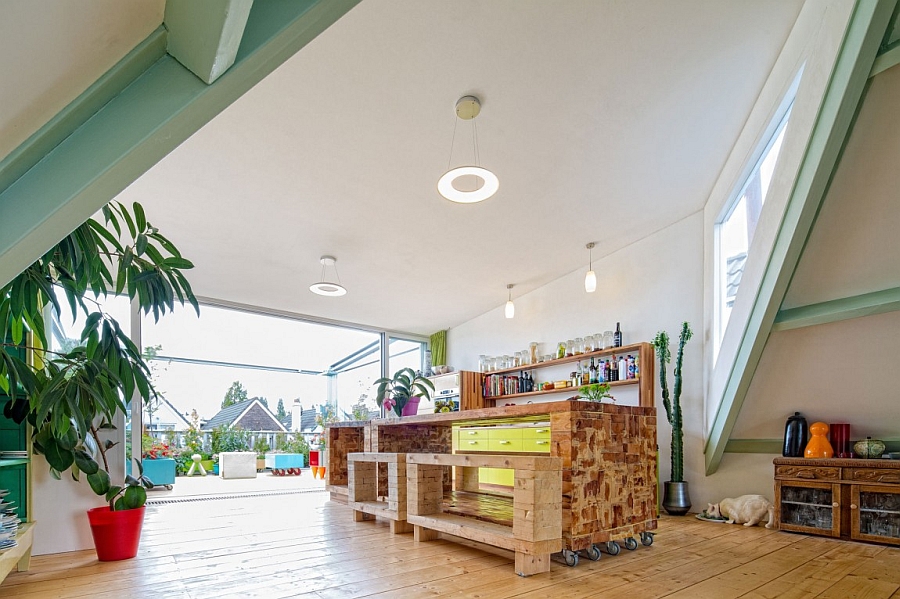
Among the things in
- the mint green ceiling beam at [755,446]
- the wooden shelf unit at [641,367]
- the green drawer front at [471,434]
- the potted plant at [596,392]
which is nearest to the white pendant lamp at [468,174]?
the potted plant at [596,392]

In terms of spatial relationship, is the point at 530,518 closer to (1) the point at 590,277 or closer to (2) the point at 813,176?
(2) the point at 813,176

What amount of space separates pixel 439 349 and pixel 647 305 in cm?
405

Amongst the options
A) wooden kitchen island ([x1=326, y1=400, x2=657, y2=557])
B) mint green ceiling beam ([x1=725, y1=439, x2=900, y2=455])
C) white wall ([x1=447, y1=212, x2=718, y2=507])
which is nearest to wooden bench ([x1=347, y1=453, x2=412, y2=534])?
wooden kitchen island ([x1=326, y1=400, x2=657, y2=557])

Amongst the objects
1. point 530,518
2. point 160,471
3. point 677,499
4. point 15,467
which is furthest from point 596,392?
point 160,471

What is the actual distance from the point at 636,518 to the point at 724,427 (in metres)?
1.52

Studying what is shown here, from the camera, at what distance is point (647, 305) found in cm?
534

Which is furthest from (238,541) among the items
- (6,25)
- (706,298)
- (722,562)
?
(706,298)

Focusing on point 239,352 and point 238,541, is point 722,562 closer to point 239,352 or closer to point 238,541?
point 238,541

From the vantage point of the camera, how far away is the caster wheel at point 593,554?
9.35 feet

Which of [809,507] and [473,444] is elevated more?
[473,444]

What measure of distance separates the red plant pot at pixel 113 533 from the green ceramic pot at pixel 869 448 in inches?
187

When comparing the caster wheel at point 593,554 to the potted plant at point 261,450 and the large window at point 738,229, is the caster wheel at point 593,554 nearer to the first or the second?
the large window at point 738,229

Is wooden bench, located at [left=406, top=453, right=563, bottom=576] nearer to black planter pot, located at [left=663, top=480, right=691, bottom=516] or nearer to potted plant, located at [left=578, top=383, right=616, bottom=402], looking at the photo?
potted plant, located at [left=578, top=383, right=616, bottom=402]

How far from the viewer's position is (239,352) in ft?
28.5
